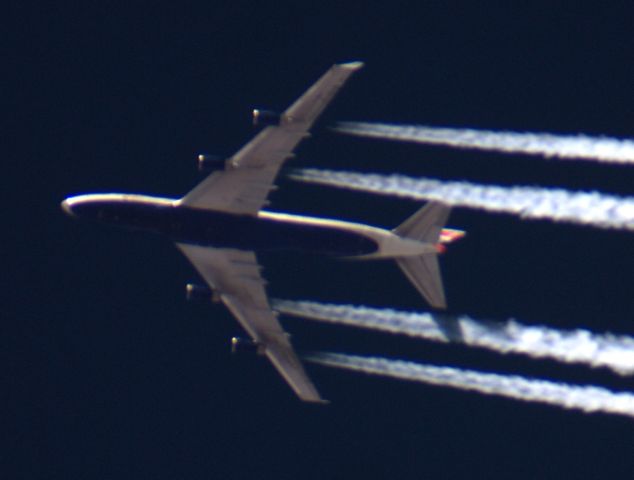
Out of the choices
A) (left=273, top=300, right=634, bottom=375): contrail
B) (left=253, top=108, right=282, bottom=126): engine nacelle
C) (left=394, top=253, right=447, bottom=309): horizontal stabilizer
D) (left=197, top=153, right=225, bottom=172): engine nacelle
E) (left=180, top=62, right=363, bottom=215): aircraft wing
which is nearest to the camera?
(left=273, top=300, right=634, bottom=375): contrail

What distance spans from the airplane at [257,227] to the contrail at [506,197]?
4.82ft

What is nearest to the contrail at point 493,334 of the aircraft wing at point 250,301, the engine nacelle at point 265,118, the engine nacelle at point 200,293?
the aircraft wing at point 250,301

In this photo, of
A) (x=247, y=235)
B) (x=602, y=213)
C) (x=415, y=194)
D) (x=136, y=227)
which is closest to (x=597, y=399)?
(x=602, y=213)

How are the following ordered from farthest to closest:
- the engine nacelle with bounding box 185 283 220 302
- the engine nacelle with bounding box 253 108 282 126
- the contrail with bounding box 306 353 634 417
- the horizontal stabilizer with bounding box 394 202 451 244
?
the engine nacelle with bounding box 185 283 220 302
the horizontal stabilizer with bounding box 394 202 451 244
the contrail with bounding box 306 353 634 417
the engine nacelle with bounding box 253 108 282 126

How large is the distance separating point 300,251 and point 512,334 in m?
12.1

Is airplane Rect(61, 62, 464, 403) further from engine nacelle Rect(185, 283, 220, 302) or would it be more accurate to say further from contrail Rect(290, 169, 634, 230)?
contrail Rect(290, 169, 634, 230)

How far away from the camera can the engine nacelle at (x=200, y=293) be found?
261 ft

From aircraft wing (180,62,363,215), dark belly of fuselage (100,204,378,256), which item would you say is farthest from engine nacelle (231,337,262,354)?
aircraft wing (180,62,363,215)

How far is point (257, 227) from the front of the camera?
78.0 m

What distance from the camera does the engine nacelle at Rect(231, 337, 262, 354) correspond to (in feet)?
263

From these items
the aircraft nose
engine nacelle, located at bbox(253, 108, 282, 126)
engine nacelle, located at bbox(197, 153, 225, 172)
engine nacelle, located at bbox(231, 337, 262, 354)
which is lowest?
engine nacelle, located at bbox(231, 337, 262, 354)

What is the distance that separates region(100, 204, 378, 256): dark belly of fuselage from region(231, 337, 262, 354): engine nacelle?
17.6ft

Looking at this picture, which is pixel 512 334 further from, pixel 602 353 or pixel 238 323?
pixel 238 323

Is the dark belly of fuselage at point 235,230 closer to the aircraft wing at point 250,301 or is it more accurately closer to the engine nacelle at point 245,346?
the aircraft wing at point 250,301
